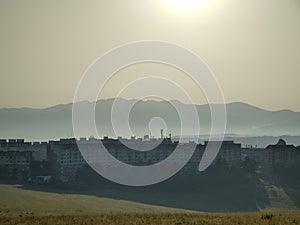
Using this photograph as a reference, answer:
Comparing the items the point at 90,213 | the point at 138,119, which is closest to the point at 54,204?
the point at 90,213

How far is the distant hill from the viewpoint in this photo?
15.0 metres

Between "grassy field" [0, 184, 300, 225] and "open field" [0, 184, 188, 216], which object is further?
"open field" [0, 184, 188, 216]

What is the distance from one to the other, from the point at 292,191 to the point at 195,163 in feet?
12.9

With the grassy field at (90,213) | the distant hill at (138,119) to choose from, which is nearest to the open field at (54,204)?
the grassy field at (90,213)

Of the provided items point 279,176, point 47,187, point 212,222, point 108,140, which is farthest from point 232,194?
point 212,222

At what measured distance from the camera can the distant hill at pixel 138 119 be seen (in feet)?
49.1

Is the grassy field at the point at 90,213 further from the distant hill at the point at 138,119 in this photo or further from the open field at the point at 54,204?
the distant hill at the point at 138,119

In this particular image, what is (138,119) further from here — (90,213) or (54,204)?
(90,213)

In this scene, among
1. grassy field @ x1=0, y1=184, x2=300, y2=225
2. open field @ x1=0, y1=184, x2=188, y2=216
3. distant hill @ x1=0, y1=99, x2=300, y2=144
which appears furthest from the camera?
distant hill @ x1=0, y1=99, x2=300, y2=144

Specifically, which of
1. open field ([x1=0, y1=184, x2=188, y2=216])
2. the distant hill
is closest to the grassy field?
open field ([x1=0, y1=184, x2=188, y2=216])

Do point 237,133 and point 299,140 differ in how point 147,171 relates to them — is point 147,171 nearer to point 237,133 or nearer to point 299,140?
point 237,133

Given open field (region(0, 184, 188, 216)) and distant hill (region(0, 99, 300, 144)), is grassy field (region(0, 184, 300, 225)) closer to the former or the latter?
open field (region(0, 184, 188, 216))

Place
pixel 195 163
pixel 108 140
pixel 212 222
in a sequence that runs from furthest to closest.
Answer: pixel 195 163, pixel 108 140, pixel 212 222

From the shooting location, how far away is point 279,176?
19.1 m
